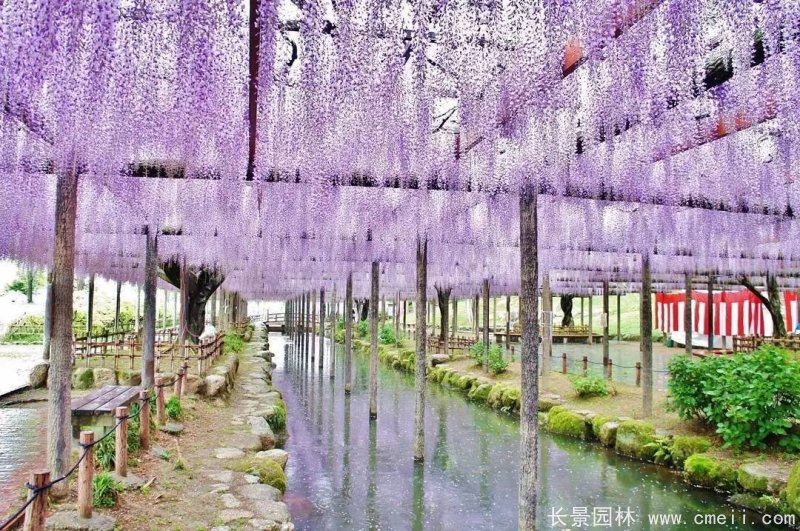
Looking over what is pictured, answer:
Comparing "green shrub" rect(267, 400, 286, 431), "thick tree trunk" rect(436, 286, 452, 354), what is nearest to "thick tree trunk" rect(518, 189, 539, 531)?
"green shrub" rect(267, 400, 286, 431)

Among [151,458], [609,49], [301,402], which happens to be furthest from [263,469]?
[301,402]

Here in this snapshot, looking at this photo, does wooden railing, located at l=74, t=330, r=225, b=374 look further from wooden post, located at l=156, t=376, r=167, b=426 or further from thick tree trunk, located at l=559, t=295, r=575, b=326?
thick tree trunk, located at l=559, t=295, r=575, b=326

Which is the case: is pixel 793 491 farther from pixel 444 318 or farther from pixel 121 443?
pixel 444 318

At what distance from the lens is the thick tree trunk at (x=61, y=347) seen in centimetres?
347

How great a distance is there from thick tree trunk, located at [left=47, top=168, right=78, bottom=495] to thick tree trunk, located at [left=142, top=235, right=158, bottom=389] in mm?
2939

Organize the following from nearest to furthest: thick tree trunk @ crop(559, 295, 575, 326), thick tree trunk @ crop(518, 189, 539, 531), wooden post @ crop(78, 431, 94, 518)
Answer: wooden post @ crop(78, 431, 94, 518) → thick tree trunk @ crop(518, 189, 539, 531) → thick tree trunk @ crop(559, 295, 575, 326)

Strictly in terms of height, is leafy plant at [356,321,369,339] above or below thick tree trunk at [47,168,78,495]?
below

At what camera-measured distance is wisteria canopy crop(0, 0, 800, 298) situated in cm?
237

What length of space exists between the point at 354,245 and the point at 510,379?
4913mm

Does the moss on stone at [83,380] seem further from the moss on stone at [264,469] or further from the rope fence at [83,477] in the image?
the moss on stone at [264,469]

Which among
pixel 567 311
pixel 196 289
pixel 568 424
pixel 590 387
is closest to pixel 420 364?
pixel 568 424

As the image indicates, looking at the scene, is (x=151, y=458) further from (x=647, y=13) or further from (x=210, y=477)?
(x=647, y=13)

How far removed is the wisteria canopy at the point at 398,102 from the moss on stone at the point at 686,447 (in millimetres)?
2599

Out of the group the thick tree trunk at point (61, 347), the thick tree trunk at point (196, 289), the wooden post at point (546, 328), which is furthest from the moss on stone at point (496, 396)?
the thick tree trunk at point (61, 347)
